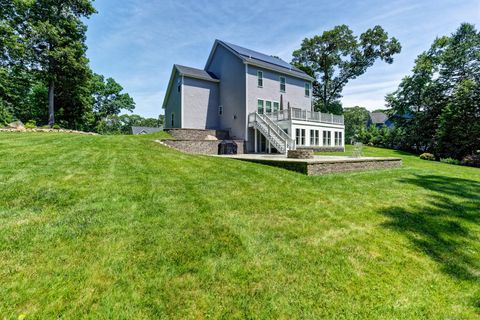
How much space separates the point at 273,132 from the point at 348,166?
6651mm

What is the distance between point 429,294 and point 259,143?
1559 cm

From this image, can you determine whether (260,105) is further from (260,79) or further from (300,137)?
(300,137)

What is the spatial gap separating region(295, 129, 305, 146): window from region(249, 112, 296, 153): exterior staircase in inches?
72.1

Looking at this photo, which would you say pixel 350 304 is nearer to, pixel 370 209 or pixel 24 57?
pixel 370 209

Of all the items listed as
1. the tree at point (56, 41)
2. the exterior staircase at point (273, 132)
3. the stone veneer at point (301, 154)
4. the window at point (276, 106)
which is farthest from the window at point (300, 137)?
the tree at point (56, 41)

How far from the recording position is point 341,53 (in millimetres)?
30641

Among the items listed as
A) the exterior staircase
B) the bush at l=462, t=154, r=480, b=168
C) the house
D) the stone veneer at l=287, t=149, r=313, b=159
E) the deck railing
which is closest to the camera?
the stone veneer at l=287, t=149, r=313, b=159

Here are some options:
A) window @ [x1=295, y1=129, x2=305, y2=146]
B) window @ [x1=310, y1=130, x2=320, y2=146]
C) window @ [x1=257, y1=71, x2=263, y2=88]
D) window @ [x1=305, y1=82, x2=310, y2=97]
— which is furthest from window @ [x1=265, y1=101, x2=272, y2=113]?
window @ [x1=305, y1=82, x2=310, y2=97]

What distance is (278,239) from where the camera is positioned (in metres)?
3.67

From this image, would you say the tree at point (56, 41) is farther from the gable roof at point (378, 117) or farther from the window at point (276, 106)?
the gable roof at point (378, 117)

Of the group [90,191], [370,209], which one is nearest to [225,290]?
[90,191]

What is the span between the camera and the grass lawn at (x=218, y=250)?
7.59ft

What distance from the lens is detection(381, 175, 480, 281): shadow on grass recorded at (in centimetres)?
349

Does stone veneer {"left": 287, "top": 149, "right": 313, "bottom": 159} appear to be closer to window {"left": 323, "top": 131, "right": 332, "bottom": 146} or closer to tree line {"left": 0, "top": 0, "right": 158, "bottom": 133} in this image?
window {"left": 323, "top": 131, "right": 332, "bottom": 146}
